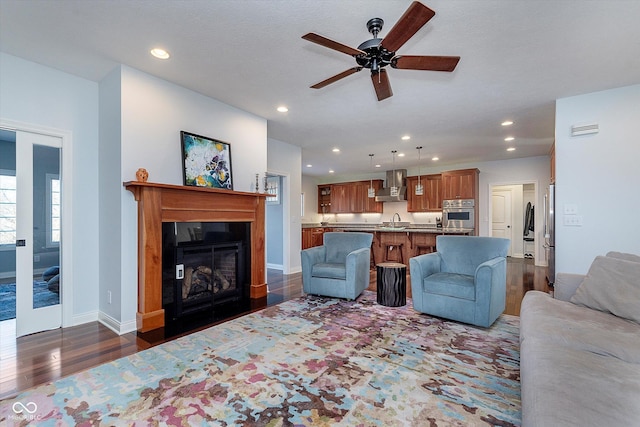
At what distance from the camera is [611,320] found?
74.0 inches

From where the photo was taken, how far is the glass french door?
9.33ft

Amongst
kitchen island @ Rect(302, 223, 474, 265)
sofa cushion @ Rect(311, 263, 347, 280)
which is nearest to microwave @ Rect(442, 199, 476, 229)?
kitchen island @ Rect(302, 223, 474, 265)

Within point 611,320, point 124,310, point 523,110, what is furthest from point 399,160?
point 124,310

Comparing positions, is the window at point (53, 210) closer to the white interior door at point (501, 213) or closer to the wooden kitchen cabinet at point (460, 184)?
the wooden kitchen cabinet at point (460, 184)

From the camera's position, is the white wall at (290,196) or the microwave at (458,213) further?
the microwave at (458,213)

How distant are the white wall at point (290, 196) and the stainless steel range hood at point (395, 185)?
3.43 metres

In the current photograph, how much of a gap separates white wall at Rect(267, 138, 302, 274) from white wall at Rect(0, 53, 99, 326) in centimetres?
296

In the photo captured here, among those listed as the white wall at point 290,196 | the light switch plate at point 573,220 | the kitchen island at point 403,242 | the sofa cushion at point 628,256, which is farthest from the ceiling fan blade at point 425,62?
the kitchen island at point 403,242

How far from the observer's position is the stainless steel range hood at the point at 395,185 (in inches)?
333

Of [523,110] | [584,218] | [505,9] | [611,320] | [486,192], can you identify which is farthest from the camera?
[486,192]

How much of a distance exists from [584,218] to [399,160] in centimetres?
449

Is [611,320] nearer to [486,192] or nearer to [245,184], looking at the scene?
[245,184]

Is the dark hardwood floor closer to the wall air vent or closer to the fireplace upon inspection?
the fireplace

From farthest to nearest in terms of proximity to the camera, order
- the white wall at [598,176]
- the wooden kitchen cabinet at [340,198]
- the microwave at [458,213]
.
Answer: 1. the wooden kitchen cabinet at [340,198]
2. the microwave at [458,213]
3. the white wall at [598,176]
